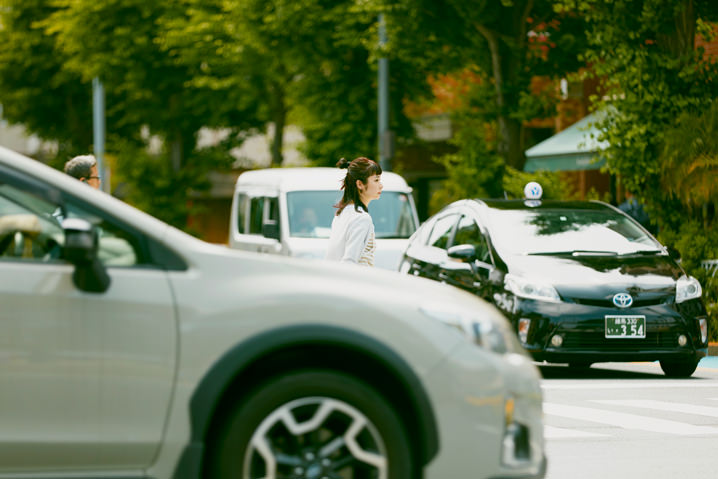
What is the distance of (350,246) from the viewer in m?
8.85

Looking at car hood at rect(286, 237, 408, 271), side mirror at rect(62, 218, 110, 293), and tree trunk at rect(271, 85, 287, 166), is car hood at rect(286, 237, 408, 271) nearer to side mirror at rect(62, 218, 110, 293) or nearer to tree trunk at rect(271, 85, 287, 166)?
side mirror at rect(62, 218, 110, 293)

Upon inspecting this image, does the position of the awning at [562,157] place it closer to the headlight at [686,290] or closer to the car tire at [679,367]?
the car tire at [679,367]

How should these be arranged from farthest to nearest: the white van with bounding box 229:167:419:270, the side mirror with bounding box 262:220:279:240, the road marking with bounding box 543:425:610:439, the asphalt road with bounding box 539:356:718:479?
the white van with bounding box 229:167:419:270
the side mirror with bounding box 262:220:279:240
the road marking with bounding box 543:425:610:439
the asphalt road with bounding box 539:356:718:479

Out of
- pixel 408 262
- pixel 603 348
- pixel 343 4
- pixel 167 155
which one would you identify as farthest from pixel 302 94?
pixel 603 348

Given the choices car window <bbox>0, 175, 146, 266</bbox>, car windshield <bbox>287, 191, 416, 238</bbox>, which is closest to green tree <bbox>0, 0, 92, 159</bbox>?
car windshield <bbox>287, 191, 416, 238</bbox>

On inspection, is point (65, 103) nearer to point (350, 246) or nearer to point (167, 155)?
point (167, 155)

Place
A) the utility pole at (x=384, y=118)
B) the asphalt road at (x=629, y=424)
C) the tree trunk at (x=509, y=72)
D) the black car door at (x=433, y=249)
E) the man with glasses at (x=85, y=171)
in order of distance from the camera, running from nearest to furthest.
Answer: the asphalt road at (x=629, y=424)
the man with glasses at (x=85, y=171)
the black car door at (x=433, y=249)
the tree trunk at (x=509, y=72)
the utility pole at (x=384, y=118)

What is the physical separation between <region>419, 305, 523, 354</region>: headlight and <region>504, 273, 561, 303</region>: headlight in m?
6.32

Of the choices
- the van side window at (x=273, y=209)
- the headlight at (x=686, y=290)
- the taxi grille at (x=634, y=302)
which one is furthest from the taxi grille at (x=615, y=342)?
the van side window at (x=273, y=209)

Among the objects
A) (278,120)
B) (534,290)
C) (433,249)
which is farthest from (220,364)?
(278,120)

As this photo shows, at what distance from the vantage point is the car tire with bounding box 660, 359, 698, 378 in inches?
479

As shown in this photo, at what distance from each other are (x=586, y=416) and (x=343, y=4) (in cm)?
1935

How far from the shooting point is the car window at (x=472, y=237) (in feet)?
40.8

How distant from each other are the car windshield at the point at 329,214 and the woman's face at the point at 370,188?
26.7ft
